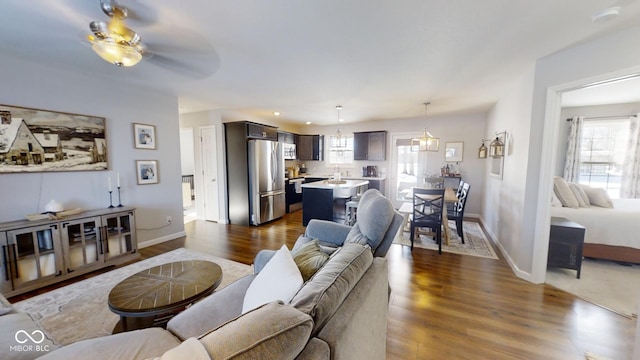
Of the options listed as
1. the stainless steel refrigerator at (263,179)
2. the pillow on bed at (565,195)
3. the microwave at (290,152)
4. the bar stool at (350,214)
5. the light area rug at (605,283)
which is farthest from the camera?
the microwave at (290,152)

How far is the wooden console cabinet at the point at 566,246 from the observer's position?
2.69 m

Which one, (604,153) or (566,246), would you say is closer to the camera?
(566,246)

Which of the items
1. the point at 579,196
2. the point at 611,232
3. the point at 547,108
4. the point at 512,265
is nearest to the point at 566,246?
the point at 512,265

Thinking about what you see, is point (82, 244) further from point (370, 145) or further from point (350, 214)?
point (370, 145)

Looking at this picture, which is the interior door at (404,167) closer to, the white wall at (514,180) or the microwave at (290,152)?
the white wall at (514,180)

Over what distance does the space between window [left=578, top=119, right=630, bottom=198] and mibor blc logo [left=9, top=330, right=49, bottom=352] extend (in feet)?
25.0

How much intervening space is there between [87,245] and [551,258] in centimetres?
568

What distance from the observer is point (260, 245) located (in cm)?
381

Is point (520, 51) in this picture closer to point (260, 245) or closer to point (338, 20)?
point (338, 20)

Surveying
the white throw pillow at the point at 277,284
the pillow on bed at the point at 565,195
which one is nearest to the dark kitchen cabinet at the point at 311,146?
the pillow on bed at the point at 565,195

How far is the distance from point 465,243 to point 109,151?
18.4 ft

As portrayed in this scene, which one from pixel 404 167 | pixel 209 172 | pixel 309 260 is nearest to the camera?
pixel 309 260

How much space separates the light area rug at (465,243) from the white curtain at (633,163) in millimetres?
2691

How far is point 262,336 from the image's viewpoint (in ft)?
2.19
